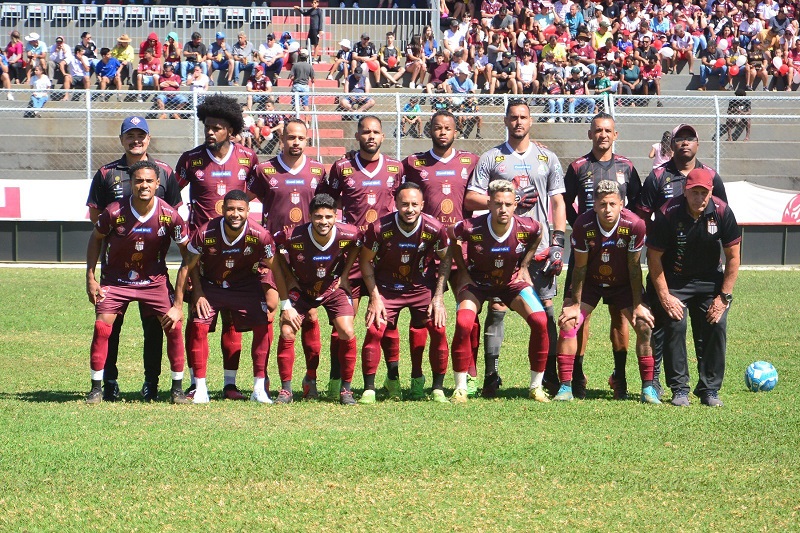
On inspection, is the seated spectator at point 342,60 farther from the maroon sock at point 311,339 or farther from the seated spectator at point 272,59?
the maroon sock at point 311,339

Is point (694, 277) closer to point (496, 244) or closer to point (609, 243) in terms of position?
point (609, 243)

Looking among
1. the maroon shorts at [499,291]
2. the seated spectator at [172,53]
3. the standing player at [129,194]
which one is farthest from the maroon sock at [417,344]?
the seated spectator at [172,53]

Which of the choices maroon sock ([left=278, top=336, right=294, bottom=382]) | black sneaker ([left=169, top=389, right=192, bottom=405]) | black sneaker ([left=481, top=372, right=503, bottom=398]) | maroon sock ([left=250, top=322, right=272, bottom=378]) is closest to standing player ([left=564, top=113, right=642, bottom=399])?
black sneaker ([left=481, top=372, right=503, bottom=398])

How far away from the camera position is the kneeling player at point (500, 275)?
8859 millimetres

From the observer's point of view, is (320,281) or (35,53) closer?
(320,281)

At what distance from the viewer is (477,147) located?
22.8 meters

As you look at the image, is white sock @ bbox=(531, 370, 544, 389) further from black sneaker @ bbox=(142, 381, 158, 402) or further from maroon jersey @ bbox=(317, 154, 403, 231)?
black sneaker @ bbox=(142, 381, 158, 402)

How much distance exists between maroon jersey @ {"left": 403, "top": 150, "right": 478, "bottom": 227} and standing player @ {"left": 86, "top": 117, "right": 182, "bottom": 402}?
7.02ft

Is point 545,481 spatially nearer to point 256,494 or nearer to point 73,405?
point 256,494

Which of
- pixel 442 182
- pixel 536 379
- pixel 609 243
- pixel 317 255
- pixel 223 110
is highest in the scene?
pixel 223 110

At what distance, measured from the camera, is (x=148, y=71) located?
84.8 ft

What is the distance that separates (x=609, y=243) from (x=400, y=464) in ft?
10.1

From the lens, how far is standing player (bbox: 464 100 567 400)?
935 cm

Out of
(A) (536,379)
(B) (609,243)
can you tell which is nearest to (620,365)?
(A) (536,379)
